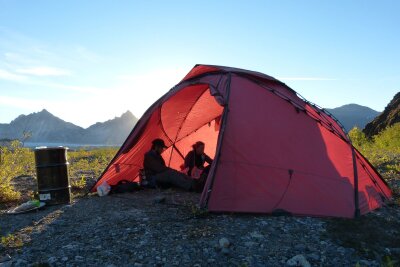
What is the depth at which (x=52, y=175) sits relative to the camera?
816 centimetres

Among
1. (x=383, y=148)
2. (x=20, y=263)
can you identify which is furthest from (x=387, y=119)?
(x=20, y=263)

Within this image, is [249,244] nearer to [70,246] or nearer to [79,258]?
[79,258]

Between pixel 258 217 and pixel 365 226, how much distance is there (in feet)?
5.42

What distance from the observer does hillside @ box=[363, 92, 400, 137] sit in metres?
31.0

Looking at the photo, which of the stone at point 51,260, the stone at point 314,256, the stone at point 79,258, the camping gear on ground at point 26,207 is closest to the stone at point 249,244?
the stone at point 314,256

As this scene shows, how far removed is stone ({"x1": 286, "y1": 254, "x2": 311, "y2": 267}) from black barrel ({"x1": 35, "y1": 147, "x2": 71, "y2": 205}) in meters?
4.92

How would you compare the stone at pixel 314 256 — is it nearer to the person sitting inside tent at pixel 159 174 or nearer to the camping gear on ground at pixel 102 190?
the person sitting inside tent at pixel 159 174

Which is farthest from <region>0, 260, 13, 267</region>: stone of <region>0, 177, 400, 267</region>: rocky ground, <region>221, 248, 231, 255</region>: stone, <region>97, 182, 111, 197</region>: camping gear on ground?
<region>97, 182, 111, 197</region>: camping gear on ground

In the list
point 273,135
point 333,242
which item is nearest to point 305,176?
point 273,135

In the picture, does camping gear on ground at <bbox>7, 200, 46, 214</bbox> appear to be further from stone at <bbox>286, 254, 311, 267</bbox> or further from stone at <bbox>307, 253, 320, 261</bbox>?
stone at <bbox>307, 253, 320, 261</bbox>

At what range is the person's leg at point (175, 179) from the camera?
30.9ft

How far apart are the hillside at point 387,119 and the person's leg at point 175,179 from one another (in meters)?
24.8

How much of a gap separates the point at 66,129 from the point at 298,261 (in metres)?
183

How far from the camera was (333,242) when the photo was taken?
5812 millimetres
